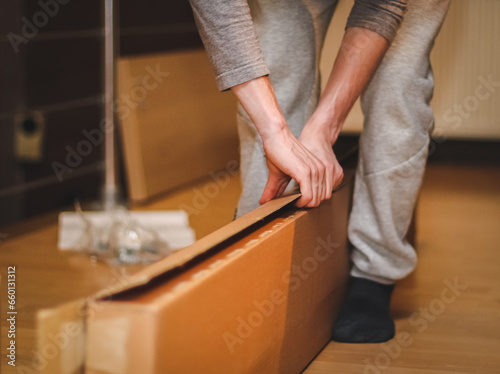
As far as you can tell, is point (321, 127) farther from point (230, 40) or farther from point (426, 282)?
point (426, 282)

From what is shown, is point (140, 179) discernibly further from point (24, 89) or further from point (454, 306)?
point (454, 306)

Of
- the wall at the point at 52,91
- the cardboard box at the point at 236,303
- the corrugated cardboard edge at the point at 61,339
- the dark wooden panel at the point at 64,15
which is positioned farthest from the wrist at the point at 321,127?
the dark wooden panel at the point at 64,15

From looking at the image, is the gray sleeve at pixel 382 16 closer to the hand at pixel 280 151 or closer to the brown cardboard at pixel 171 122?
the hand at pixel 280 151

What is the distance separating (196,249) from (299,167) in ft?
0.96

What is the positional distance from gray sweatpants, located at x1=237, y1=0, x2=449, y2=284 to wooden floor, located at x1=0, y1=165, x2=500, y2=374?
0.42ft

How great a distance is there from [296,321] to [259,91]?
1.06ft

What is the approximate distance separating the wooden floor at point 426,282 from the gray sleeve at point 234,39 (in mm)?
431

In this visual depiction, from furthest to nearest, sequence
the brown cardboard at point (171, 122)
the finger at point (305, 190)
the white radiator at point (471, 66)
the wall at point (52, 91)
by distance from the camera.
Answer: the white radiator at point (471, 66), the brown cardboard at point (171, 122), the wall at point (52, 91), the finger at point (305, 190)

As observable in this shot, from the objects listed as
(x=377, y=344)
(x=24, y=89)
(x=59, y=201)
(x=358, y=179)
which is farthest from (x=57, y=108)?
(x=377, y=344)

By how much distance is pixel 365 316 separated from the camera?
43.8 inches

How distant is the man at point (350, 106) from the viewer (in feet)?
A: 3.22

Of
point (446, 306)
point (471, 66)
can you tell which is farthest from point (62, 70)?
point (446, 306)

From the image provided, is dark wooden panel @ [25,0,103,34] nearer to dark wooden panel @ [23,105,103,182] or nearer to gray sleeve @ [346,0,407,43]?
dark wooden panel @ [23,105,103,182]

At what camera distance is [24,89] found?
2170 mm
